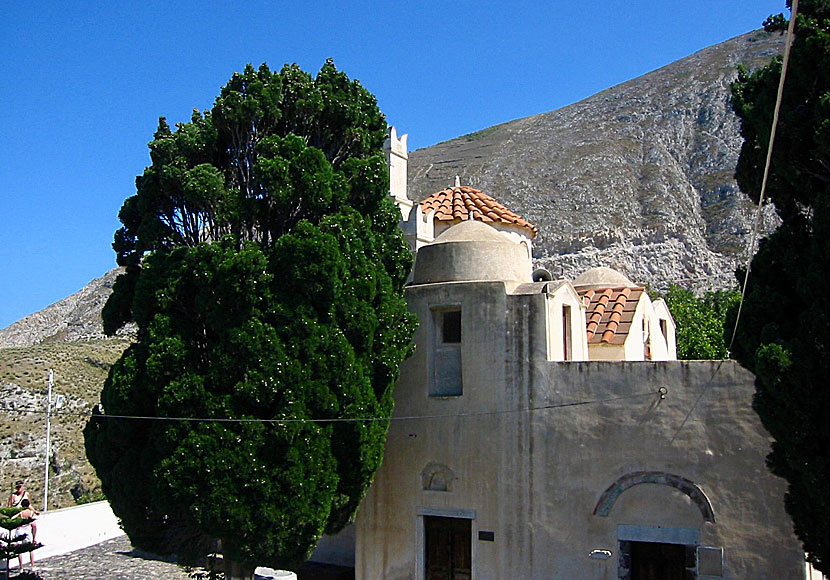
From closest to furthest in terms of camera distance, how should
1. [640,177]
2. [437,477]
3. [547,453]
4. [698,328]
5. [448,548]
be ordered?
[547,453] < [448,548] < [437,477] < [698,328] < [640,177]

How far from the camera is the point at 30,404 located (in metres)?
33.0

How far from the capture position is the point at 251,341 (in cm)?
1070

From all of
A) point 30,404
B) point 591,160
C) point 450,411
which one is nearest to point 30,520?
point 450,411

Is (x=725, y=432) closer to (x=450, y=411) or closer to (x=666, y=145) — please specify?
(x=450, y=411)

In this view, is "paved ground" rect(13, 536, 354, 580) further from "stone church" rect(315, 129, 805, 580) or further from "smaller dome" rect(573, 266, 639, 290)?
"smaller dome" rect(573, 266, 639, 290)

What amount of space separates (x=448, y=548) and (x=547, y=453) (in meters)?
2.50

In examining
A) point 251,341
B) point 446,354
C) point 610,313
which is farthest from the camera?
point 610,313

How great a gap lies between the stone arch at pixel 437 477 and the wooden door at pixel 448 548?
563 millimetres

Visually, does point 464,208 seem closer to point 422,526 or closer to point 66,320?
point 422,526

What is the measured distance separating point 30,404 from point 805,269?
3303 cm

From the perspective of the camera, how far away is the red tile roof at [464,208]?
1720 centimetres

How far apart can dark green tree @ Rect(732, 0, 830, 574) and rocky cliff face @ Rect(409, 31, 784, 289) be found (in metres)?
41.3

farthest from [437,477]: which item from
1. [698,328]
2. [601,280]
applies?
[698,328]

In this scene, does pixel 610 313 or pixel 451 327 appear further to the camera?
pixel 610 313
